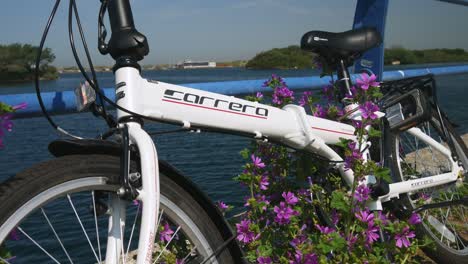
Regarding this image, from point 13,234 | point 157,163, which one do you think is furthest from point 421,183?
point 13,234

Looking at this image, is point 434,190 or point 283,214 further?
point 434,190

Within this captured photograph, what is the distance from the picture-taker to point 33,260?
2619 millimetres

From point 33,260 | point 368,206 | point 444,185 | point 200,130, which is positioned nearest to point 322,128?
point 368,206

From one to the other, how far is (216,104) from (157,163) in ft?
1.27

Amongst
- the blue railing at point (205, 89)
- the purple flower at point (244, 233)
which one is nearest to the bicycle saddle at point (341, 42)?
the blue railing at point (205, 89)

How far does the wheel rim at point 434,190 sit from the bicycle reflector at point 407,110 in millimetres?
144

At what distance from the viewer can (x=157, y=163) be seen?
1.47 meters

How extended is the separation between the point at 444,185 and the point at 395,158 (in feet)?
1.37

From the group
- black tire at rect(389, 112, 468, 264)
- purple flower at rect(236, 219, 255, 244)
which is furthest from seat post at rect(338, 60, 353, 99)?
purple flower at rect(236, 219, 255, 244)

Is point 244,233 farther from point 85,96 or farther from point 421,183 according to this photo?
point 421,183

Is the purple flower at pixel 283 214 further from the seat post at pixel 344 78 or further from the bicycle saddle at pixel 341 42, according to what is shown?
the bicycle saddle at pixel 341 42

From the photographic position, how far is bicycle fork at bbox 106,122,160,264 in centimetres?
140

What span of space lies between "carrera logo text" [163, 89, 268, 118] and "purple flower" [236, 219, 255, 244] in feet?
1.58

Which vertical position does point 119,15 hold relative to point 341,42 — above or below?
below
